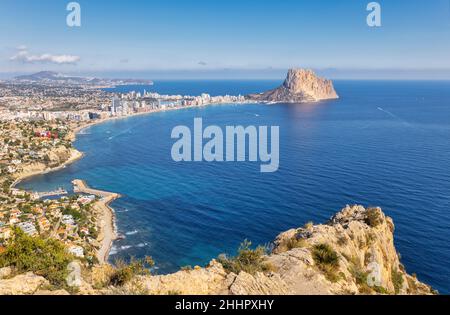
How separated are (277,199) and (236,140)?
36.7 meters

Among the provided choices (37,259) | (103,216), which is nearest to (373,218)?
(37,259)

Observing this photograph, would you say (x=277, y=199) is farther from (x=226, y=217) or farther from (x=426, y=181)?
(x=426, y=181)

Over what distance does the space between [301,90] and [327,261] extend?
157048mm

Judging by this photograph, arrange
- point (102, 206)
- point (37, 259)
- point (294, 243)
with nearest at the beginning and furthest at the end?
1. point (37, 259)
2. point (294, 243)
3. point (102, 206)

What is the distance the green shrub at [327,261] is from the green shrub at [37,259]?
8982 mm

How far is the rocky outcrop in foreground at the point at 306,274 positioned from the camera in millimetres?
10414

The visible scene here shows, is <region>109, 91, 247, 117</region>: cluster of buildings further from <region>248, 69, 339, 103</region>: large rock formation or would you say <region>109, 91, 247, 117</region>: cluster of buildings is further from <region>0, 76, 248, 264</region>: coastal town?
<region>248, 69, 339, 103</region>: large rock formation

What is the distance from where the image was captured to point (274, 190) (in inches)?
1649

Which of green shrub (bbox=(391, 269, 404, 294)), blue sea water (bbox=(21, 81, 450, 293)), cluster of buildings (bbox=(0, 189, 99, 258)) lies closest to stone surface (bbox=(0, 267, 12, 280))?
green shrub (bbox=(391, 269, 404, 294))

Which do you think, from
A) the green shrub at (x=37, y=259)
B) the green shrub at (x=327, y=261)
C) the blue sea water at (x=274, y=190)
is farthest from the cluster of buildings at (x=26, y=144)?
the green shrub at (x=327, y=261)

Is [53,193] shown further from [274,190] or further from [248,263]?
[248,263]

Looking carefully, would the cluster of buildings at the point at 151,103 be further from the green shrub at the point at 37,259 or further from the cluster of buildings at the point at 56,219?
the green shrub at the point at 37,259

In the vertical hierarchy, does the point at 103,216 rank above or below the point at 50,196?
below
